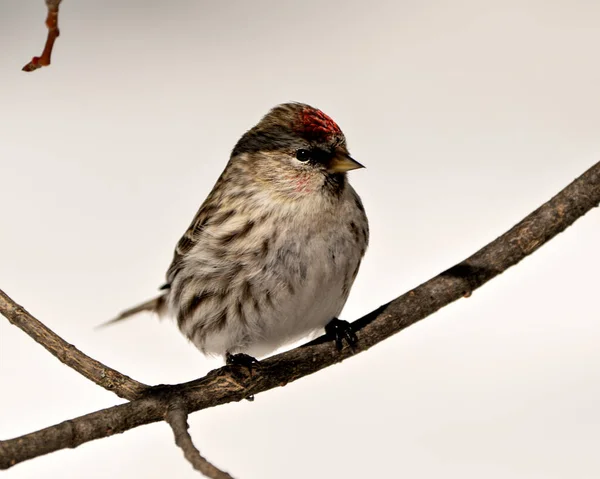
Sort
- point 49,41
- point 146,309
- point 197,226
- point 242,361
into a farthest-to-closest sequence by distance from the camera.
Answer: point 146,309
point 197,226
point 242,361
point 49,41

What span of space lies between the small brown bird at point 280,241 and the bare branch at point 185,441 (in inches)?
12.6

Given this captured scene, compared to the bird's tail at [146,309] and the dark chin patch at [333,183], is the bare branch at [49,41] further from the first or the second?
the bird's tail at [146,309]

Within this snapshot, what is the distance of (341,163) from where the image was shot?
1.45 m

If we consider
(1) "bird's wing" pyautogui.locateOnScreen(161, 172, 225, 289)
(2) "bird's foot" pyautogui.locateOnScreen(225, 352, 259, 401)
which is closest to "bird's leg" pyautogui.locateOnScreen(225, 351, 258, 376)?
(2) "bird's foot" pyautogui.locateOnScreen(225, 352, 259, 401)

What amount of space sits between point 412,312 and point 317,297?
0.18 meters

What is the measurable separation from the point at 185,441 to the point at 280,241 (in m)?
0.51

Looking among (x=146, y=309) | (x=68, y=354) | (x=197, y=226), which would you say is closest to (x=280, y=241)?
(x=197, y=226)

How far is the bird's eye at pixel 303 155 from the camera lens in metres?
1.48

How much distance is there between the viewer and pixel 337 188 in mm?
1508

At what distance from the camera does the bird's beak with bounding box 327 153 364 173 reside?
56.5 inches

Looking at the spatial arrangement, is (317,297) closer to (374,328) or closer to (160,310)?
(374,328)

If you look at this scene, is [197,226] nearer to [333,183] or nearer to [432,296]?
[333,183]

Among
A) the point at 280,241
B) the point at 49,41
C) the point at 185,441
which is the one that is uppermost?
the point at 280,241

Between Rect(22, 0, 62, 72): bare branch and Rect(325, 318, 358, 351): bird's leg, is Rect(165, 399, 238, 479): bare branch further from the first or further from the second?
Rect(22, 0, 62, 72): bare branch
